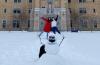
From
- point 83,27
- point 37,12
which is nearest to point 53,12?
point 37,12

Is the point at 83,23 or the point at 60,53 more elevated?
the point at 60,53

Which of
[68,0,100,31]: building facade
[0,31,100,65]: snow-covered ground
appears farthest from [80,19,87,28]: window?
[0,31,100,65]: snow-covered ground

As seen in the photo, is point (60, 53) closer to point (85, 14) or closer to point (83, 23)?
point (83, 23)

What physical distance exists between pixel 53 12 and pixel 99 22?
28.7 ft

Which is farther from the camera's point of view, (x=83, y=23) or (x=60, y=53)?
(x=83, y=23)

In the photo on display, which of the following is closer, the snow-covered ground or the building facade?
the snow-covered ground

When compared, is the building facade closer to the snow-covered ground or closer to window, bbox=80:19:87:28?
window, bbox=80:19:87:28

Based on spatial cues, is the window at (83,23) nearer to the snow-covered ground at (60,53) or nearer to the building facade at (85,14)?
the building facade at (85,14)

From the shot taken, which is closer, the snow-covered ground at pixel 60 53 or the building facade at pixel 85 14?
the snow-covered ground at pixel 60 53

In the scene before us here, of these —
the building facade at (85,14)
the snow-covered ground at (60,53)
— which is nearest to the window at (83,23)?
the building facade at (85,14)

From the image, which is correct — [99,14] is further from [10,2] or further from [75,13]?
[10,2]

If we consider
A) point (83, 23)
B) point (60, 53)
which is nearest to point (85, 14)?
point (83, 23)

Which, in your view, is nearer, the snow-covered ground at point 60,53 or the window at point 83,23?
the snow-covered ground at point 60,53

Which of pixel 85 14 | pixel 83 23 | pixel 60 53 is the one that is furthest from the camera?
pixel 85 14
